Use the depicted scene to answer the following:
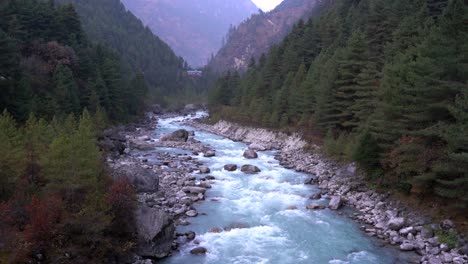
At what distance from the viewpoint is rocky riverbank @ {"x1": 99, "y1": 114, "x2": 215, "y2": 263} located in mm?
17453

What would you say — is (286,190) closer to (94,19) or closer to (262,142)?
(262,142)

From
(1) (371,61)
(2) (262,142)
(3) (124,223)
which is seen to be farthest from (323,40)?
(3) (124,223)

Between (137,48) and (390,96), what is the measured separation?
539 ft

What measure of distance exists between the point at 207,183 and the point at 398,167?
49.2 ft

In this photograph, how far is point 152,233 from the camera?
680 inches

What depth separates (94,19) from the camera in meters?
167

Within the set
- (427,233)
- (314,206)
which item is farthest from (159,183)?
(427,233)

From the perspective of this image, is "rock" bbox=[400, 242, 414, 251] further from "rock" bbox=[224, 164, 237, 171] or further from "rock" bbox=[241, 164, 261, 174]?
"rock" bbox=[224, 164, 237, 171]

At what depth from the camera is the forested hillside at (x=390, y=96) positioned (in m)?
20.2

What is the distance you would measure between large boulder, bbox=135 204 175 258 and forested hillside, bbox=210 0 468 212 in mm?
14587

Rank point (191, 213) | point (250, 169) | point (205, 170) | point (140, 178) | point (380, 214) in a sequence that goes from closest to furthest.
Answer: point (380, 214), point (191, 213), point (140, 178), point (205, 170), point (250, 169)

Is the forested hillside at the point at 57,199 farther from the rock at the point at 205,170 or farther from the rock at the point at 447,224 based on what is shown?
the rock at the point at 447,224

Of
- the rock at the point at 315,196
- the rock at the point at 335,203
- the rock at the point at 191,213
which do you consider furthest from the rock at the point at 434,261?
the rock at the point at 191,213

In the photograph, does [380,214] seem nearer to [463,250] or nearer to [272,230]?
[463,250]
